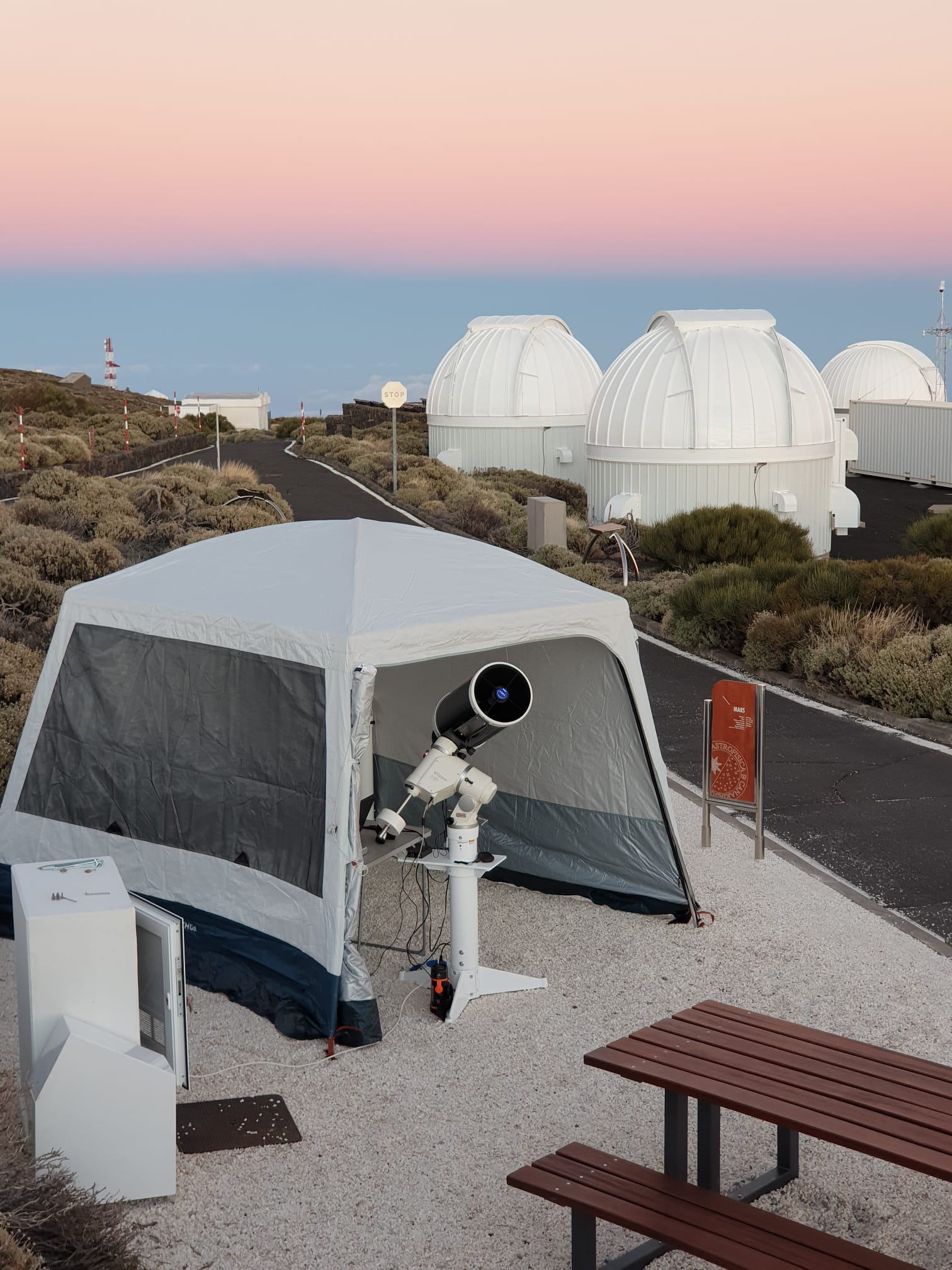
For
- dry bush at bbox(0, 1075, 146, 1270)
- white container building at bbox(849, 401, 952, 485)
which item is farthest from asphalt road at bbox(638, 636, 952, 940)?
white container building at bbox(849, 401, 952, 485)

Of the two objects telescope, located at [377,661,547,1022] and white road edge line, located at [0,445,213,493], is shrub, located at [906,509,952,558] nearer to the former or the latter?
white road edge line, located at [0,445,213,493]

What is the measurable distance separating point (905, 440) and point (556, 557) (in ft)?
77.4

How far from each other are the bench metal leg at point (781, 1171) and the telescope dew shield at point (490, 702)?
2.15 meters

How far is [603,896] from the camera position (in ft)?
24.3

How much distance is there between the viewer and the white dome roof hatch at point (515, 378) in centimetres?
3812

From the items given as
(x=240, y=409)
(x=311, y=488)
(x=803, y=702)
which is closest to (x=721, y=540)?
(x=803, y=702)

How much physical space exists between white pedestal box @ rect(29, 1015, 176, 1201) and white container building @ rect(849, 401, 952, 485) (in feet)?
125

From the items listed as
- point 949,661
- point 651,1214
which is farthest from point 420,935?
point 949,661

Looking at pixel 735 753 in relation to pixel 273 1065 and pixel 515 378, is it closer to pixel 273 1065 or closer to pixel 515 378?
pixel 273 1065

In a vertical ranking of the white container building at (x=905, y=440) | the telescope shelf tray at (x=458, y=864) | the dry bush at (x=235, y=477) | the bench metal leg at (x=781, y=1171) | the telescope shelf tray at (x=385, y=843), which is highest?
the white container building at (x=905, y=440)

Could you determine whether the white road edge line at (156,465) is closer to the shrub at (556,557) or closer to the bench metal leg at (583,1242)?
the shrub at (556,557)

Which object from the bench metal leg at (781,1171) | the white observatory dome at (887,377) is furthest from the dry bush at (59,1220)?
the white observatory dome at (887,377)

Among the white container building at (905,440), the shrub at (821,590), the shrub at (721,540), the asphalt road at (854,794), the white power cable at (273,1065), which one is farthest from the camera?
the white container building at (905,440)

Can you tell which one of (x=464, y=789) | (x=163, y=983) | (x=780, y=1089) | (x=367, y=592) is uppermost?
(x=367, y=592)
